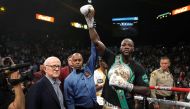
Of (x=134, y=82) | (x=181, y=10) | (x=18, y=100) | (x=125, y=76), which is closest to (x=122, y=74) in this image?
(x=125, y=76)

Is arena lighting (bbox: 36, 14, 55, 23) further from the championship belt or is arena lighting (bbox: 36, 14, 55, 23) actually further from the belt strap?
the belt strap

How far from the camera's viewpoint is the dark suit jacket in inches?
150

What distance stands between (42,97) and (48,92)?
9cm

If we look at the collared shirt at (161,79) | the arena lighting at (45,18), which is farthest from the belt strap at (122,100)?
the arena lighting at (45,18)

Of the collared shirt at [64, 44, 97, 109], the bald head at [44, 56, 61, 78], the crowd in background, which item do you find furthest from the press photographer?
the crowd in background

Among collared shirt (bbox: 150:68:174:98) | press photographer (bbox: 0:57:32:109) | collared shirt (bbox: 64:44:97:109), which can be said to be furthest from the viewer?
collared shirt (bbox: 150:68:174:98)

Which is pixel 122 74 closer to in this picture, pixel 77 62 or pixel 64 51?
pixel 77 62

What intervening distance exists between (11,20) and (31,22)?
66.3 inches

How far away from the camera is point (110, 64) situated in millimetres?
4555

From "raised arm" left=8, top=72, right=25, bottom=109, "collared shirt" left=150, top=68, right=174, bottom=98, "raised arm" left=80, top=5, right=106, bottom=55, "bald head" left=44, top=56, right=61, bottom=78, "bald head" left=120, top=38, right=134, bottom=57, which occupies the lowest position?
"collared shirt" left=150, top=68, right=174, bottom=98

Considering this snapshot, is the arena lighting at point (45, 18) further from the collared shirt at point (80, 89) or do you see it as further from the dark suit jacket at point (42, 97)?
the dark suit jacket at point (42, 97)

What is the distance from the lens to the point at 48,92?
3.94 metres

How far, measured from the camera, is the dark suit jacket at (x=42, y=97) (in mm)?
3809

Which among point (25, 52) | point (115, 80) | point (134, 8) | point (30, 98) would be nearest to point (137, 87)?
point (115, 80)
